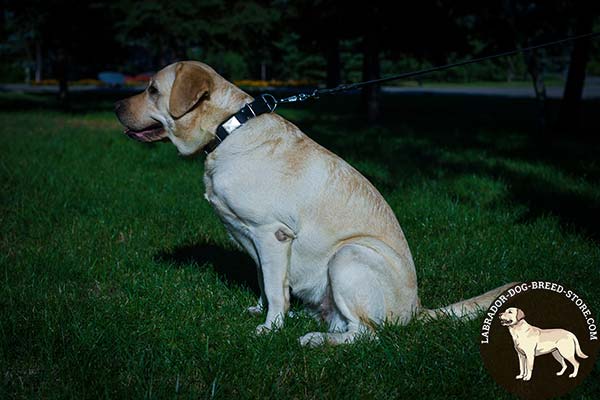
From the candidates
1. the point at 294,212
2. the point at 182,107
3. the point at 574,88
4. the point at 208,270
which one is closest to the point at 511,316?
the point at 294,212

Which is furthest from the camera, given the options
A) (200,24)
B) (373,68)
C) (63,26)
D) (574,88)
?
(200,24)

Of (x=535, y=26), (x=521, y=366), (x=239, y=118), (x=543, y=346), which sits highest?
(x=535, y=26)

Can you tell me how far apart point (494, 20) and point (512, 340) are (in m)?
13.6

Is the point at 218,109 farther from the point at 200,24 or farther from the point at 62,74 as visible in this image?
the point at 62,74

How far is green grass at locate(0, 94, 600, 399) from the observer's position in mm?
3100

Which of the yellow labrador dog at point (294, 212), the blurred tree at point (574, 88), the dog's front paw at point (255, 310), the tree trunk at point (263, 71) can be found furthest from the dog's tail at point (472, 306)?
the tree trunk at point (263, 71)

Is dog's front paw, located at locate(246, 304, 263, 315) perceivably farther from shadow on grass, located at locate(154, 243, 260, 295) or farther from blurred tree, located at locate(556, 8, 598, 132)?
blurred tree, located at locate(556, 8, 598, 132)

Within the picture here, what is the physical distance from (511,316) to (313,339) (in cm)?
114

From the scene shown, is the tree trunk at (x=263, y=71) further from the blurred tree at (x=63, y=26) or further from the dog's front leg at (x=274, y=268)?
the dog's front leg at (x=274, y=268)

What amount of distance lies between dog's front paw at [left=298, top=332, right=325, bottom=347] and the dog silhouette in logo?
1.09 meters

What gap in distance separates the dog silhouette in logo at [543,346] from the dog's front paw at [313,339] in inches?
43.1

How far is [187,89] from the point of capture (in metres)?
3.68

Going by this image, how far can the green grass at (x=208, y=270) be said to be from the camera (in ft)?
10.2

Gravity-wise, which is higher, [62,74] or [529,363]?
[529,363]
